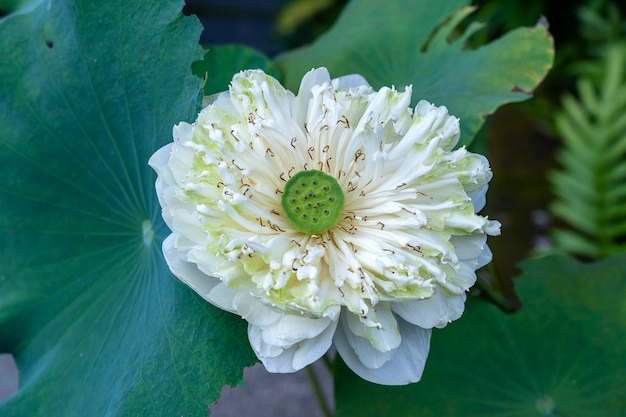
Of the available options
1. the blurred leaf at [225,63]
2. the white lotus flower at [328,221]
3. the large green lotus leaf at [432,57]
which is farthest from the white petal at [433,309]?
the blurred leaf at [225,63]

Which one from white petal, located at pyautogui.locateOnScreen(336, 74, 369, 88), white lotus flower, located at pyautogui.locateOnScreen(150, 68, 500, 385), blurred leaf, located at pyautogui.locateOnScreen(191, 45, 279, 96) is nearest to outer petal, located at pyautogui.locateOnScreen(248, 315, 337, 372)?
white lotus flower, located at pyautogui.locateOnScreen(150, 68, 500, 385)

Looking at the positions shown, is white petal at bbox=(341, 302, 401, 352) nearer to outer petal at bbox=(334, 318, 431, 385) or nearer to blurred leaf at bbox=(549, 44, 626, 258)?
outer petal at bbox=(334, 318, 431, 385)

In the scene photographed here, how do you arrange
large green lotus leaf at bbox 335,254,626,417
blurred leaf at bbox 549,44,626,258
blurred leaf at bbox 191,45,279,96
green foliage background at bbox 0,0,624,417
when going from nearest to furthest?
green foliage background at bbox 0,0,624,417 < large green lotus leaf at bbox 335,254,626,417 < blurred leaf at bbox 191,45,279,96 < blurred leaf at bbox 549,44,626,258

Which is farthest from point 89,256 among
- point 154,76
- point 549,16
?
point 549,16

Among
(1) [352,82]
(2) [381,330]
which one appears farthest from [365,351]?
(1) [352,82]

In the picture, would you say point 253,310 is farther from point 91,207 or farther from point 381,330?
point 91,207

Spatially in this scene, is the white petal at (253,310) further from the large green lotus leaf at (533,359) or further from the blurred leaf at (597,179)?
the blurred leaf at (597,179)
